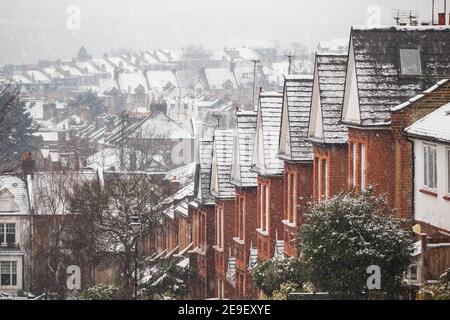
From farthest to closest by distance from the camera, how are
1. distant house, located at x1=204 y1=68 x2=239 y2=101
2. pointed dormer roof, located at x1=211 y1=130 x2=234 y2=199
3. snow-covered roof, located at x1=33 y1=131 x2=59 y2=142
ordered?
1. distant house, located at x1=204 y1=68 x2=239 y2=101
2. snow-covered roof, located at x1=33 y1=131 x2=59 y2=142
3. pointed dormer roof, located at x1=211 y1=130 x2=234 y2=199

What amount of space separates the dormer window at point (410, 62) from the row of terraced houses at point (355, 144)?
2cm

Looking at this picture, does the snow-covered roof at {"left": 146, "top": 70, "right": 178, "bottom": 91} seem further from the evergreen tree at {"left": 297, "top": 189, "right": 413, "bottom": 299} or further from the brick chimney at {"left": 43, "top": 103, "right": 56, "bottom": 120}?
the evergreen tree at {"left": 297, "top": 189, "right": 413, "bottom": 299}

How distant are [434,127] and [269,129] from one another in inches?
366

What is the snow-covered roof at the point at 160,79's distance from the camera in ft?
476

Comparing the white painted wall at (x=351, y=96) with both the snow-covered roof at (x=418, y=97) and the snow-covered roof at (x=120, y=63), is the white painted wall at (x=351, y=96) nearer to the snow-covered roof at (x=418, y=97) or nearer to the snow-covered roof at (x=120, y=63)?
the snow-covered roof at (x=418, y=97)

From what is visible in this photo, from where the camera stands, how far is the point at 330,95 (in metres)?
26.8

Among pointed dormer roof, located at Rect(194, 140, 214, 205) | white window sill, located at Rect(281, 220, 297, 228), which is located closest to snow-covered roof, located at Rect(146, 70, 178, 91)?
pointed dormer roof, located at Rect(194, 140, 214, 205)

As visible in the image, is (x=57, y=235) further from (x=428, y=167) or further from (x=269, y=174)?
(x=428, y=167)

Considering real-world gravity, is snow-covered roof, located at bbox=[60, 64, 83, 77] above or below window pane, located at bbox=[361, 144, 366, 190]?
→ above

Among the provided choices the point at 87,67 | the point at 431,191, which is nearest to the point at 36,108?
the point at 87,67

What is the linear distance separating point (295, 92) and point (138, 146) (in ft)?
172

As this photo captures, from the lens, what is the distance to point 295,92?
29.2 metres

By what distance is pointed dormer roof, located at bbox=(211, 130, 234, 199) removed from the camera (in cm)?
3653

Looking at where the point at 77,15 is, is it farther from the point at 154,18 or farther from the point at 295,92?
the point at 154,18
